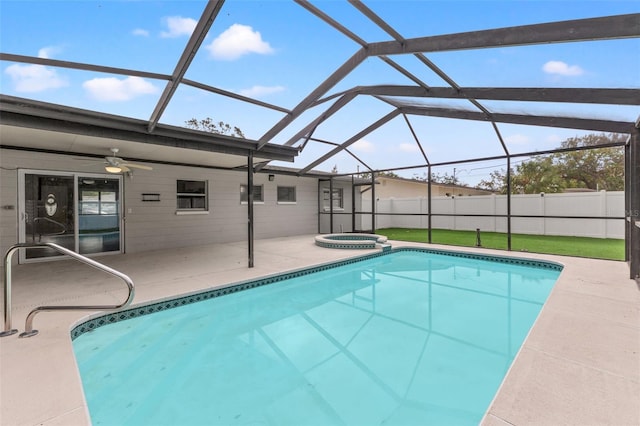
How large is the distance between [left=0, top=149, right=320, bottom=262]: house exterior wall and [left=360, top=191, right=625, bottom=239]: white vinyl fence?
12.7 feet

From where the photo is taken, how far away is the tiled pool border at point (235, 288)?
353cm

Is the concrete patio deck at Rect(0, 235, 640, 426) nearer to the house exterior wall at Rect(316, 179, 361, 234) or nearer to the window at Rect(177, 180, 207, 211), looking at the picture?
the window at Rect(177, 180, 207, 211)

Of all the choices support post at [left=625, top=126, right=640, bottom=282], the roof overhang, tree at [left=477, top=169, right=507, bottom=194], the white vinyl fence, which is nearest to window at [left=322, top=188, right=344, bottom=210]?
the white vinyl fence

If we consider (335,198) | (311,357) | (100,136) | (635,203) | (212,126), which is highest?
(212,126)

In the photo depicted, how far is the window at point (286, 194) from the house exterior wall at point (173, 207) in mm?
159

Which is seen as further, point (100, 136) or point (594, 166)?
point (594, 166)

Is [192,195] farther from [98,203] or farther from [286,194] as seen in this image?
[286,194]

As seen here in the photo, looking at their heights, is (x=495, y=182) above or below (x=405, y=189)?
above

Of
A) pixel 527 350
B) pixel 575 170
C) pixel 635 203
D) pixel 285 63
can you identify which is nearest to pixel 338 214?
pixel 285 63

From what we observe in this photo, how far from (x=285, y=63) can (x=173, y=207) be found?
5582mm

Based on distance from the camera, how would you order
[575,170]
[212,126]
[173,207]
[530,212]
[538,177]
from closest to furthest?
[173,207]
[530,212]
[575,170]
[538,177]
[212,126]

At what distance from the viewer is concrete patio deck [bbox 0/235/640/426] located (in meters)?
1.81

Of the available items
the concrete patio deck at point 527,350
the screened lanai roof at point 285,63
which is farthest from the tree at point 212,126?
the concrete patio deck at point 527,350

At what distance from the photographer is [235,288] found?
488 centimetres
